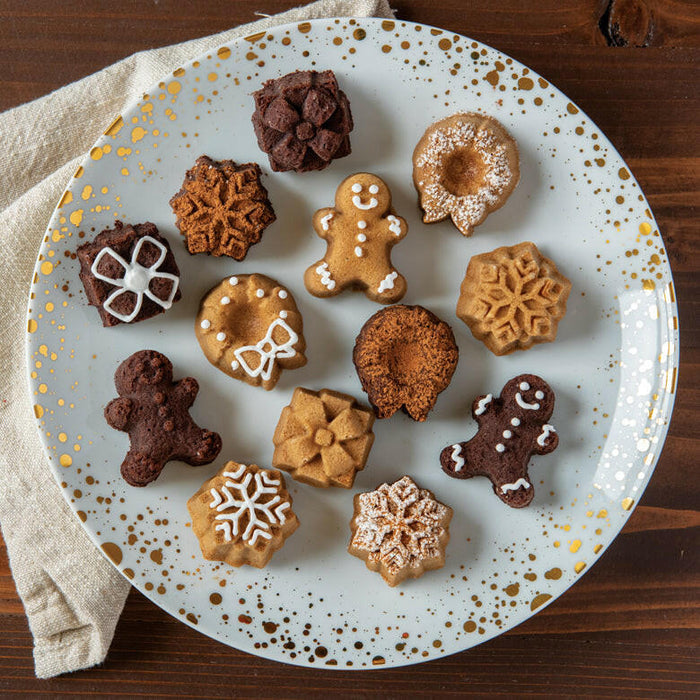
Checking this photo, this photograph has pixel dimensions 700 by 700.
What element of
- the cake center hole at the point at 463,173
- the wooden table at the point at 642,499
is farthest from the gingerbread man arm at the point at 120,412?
the cake center hole at the point at 463,173

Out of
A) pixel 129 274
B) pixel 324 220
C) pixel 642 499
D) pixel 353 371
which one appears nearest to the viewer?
pixel 129 274

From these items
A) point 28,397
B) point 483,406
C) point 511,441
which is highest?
point 483,406

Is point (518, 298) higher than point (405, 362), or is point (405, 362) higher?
point (518, 298)

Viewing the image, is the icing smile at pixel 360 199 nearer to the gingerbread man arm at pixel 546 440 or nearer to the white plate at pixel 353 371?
the white plate at pixel 353 371

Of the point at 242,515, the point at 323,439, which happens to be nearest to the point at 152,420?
the point at 242,515

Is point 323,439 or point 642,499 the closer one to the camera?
point 323,439

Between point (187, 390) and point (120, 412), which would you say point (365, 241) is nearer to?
point (187, 390)
